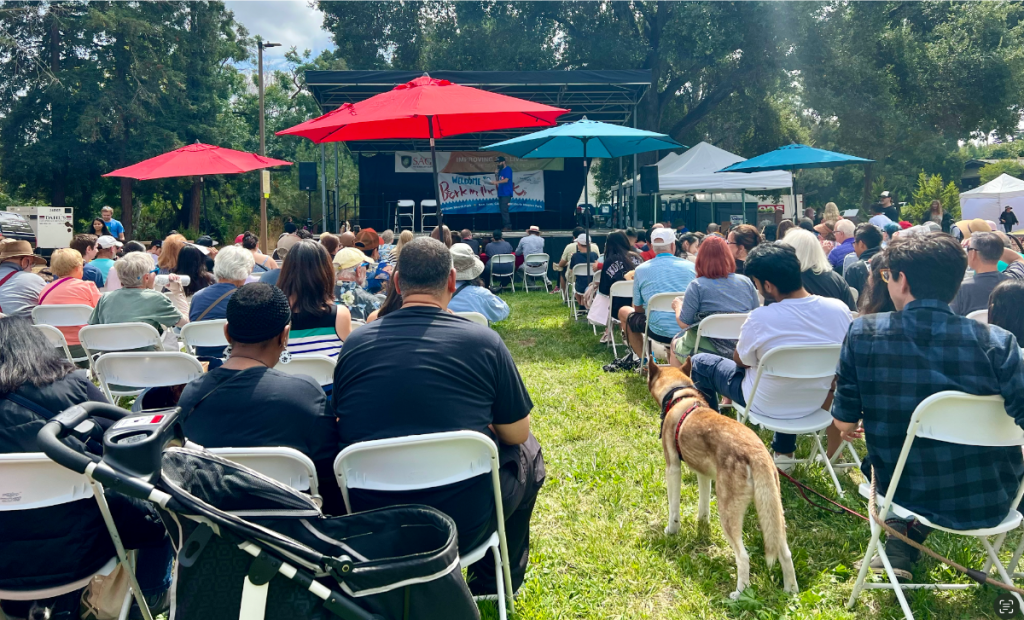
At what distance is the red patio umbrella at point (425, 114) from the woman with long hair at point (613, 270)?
1370 mm

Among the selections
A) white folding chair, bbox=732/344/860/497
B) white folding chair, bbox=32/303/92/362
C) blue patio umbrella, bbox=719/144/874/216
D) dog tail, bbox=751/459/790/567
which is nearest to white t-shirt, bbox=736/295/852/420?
white folding chair, bbox=732/344/860/497

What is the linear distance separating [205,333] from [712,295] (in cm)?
320

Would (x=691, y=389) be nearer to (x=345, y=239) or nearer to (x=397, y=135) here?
(x=397, y=135)

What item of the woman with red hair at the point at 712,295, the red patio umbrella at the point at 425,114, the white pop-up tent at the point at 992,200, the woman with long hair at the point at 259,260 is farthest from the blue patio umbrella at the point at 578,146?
the white pop-up tent at the point at 992,200

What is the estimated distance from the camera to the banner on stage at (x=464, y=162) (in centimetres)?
1900

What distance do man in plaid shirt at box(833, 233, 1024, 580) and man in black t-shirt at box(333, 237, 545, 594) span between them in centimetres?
127

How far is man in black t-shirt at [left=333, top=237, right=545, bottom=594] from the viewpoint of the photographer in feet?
6.88

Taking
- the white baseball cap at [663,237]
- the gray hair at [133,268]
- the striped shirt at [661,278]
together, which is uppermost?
the white baseball cap at [663,237]

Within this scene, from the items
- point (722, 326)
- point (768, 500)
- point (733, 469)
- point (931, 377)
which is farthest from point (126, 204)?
point (931, 377)

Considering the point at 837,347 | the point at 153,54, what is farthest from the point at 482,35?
the point at 837,347

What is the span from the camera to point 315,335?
3594mm

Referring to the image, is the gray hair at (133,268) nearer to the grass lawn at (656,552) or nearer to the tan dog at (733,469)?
the grass lawn at (656,552)

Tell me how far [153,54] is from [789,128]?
Answer: 21784mm

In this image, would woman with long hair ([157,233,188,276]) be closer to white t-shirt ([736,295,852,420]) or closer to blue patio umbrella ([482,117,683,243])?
blue patio umbrella ([482,117,683,243])
